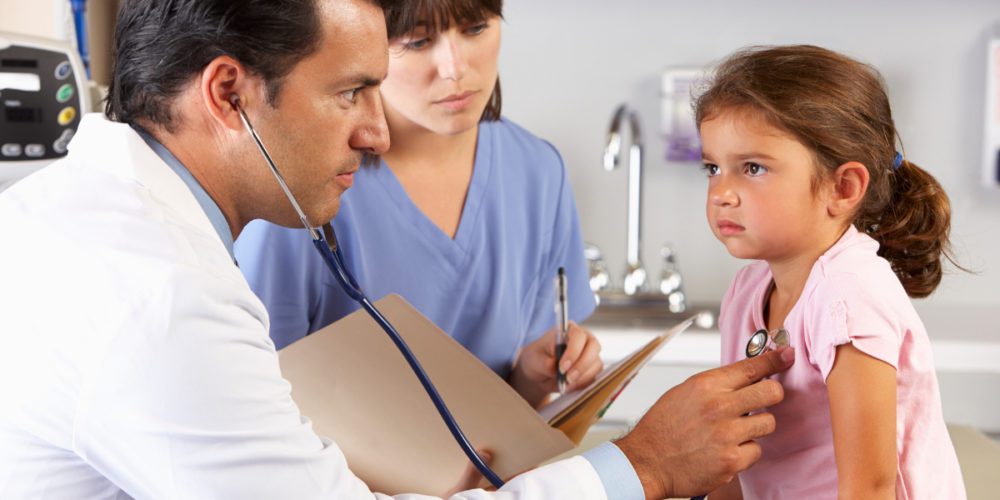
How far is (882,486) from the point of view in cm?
102

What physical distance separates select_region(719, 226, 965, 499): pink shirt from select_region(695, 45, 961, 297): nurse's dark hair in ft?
0.26

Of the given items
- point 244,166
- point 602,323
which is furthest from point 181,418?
point 602,323

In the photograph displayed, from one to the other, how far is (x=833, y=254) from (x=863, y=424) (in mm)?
194

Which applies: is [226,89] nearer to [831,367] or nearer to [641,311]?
[831,367]

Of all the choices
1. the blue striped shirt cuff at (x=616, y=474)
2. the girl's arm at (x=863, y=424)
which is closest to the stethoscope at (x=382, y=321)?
the blue striped shirt cuff at (x=616, y=474)

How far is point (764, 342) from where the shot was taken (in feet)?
3.78

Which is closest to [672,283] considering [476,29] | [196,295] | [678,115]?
[678,115]

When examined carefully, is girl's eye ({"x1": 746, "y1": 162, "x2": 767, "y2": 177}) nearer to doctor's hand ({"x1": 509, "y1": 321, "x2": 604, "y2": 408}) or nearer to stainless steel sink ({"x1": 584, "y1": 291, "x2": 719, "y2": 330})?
doctor's hand ({"x1": 509, "y1": 321, "x2": 604, "y2": 408})

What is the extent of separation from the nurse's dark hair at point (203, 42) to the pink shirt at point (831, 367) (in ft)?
1.85

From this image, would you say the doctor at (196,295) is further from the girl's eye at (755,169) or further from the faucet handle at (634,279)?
the faucet handle at (634,279)

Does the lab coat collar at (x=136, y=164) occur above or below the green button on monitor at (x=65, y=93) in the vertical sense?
above

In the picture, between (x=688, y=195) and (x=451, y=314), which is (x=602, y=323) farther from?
(x=451, y=314)

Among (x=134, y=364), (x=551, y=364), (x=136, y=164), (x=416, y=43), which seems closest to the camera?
(x=134, y=364)

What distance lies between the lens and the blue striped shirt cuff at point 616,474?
1063mm
